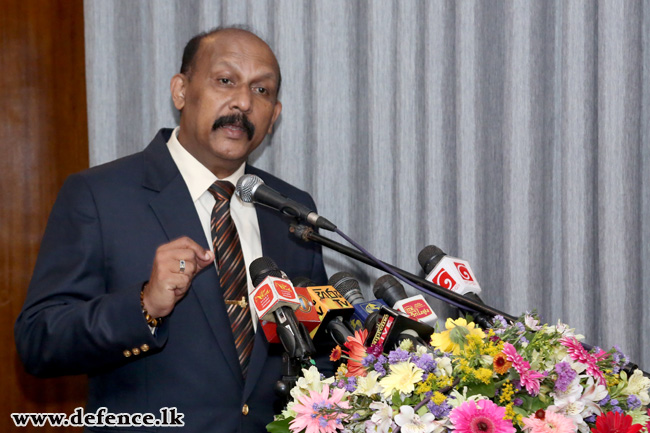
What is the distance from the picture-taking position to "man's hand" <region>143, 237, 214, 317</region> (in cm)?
146

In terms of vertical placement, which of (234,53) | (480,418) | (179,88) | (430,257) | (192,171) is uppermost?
(234,53)

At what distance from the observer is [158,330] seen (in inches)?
64.8

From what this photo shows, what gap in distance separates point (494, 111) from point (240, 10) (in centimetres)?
119

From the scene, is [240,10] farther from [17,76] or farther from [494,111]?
[494,111]

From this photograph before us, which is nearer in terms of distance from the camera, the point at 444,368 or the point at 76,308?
the point at 444,368

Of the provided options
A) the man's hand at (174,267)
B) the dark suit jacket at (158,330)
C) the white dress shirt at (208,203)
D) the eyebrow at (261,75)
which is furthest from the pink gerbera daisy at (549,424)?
the eyebrow at (261,75)

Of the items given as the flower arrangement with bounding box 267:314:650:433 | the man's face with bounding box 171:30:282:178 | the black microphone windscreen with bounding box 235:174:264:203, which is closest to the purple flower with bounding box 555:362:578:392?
the flower arrangement with bounding box 267:314:650:433

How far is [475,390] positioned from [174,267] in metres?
0.75

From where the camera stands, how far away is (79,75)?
2.70 metres

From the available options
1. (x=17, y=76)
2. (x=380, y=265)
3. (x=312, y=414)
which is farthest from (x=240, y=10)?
(x=312, y=414)

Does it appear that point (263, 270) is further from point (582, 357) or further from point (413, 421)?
point (582, 357)

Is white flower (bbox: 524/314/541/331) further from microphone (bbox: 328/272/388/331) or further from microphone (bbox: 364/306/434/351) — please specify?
microphone (bbox: 328/272/388/331)

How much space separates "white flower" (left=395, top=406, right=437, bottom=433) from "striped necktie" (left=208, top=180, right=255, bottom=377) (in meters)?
0.90

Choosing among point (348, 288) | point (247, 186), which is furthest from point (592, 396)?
point (247, 186)
